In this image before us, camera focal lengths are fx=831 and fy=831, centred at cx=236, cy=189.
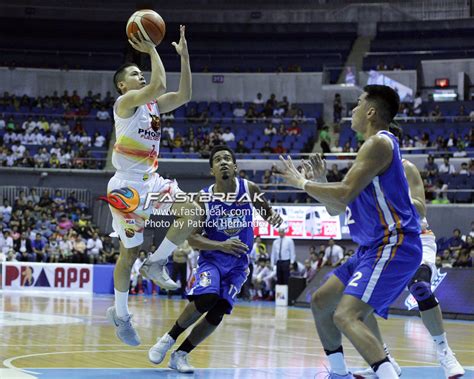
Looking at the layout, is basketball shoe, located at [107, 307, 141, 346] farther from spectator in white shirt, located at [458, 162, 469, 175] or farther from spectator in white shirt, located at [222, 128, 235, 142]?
spectator in white shirt, located at [222, 128, 235, 142]

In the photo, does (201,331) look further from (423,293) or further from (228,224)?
(423,293)

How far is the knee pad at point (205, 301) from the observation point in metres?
8.04

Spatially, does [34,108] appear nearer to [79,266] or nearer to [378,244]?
[79,266]

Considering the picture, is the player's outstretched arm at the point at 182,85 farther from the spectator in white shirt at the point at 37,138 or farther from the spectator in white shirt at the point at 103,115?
the spectator in white shirt at the point at 103,115

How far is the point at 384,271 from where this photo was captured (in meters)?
5.70

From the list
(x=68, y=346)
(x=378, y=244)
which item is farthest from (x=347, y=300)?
(x=68, y=346)

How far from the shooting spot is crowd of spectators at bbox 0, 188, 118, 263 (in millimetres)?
24906

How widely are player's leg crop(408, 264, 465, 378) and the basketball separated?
3.45 metres

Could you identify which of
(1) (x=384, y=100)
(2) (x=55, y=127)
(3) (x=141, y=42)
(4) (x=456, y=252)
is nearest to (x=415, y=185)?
(1) (x=384, y=100)

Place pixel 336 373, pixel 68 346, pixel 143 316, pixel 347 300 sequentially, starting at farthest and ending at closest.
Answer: pixel 143 316 → pixel 68 346 → pixel 336 373 → pixel 347 300

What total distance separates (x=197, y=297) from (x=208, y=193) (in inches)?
43.3

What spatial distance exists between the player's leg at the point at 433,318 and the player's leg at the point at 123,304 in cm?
276

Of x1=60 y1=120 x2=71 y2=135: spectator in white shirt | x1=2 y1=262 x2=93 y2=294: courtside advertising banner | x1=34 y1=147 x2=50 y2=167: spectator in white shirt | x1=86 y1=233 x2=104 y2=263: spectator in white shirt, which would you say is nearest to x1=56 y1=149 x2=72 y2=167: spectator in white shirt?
x1=34 y1=147 x2=50 y2=167: spectator in white shirt

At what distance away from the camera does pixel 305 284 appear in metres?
21.1
